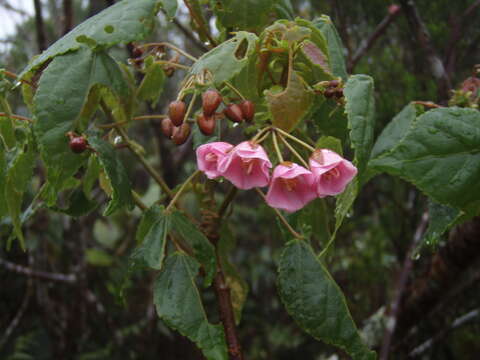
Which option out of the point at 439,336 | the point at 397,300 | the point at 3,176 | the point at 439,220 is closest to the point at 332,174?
the point at 439,220

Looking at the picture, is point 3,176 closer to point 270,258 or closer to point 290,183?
point 290,183

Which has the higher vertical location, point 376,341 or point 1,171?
point 1,171

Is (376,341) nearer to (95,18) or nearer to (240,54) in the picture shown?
(240,54)

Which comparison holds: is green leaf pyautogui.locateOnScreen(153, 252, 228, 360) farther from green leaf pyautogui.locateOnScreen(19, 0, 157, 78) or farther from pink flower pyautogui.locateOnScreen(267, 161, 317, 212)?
green leaf pyautogui.locateOnScreen(19, 0, 157, 78)

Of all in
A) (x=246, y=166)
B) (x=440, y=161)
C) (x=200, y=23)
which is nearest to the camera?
(x=440, y=161)

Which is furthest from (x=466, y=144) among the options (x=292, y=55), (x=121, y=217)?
(x=121, y=217)

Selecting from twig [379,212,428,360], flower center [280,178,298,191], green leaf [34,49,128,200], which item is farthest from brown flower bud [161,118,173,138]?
twig [379,212,428,360]
